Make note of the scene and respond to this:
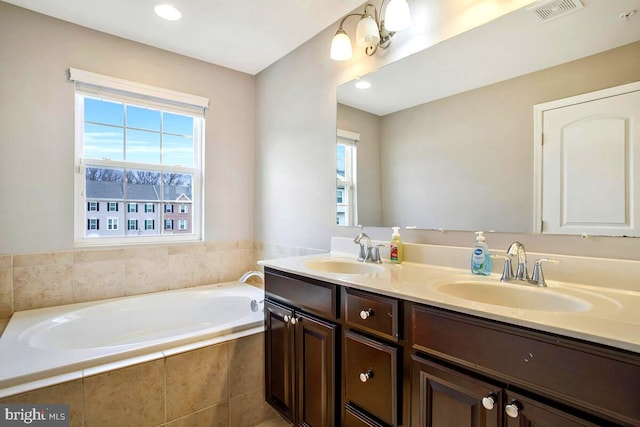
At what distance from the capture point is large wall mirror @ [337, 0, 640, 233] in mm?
1140

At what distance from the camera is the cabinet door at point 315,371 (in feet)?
4.36

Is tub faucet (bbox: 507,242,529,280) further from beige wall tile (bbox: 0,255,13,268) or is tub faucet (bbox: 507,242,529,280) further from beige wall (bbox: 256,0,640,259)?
beige wall tile (bbox: 0,255,13,268)

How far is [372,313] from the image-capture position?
1159 millimetres

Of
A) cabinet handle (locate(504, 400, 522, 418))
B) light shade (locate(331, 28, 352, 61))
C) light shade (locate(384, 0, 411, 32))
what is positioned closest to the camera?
cabinet handle (locate(504, 400, 522, 418))

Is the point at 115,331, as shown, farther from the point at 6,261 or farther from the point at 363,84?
the point at 363,84

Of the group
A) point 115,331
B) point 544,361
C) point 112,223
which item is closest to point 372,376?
point 544,361

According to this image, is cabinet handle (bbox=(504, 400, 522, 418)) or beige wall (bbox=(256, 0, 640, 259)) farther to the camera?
beige wall (bbox=(256, 0, 640, 259))

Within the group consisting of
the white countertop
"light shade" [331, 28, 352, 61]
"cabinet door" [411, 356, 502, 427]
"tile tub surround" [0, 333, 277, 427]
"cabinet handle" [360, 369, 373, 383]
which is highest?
"light shade" [331, 28, 352, 61]

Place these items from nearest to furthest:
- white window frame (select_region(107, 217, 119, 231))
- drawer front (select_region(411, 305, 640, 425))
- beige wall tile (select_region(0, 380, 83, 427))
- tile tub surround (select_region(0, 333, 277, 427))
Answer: drawer front (select_region(411, 305, 640, 425))
beige wall tile (select_region(0, 380, 83, 427))
tile tub surround (select_region(0, 333, 277, 427))
white window frame (select_region(107, 217, 119, 231))

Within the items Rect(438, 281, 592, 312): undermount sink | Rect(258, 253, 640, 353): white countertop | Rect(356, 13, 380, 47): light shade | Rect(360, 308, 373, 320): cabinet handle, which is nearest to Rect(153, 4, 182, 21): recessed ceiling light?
Rect(356, 13, 380, 47): light shade

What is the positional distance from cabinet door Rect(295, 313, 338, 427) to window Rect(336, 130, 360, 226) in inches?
29.7

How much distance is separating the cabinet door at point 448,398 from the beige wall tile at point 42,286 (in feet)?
7.66

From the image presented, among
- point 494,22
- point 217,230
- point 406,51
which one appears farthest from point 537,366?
point 217,230

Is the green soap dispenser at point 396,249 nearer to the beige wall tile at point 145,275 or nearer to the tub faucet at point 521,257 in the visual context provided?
the tub faucet at point 521,257
